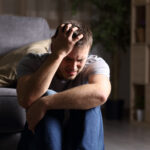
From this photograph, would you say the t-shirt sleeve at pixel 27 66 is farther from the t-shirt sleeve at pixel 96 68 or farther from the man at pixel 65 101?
the t-shirt sleeve at pixel 96 68

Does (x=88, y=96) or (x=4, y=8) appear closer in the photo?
(x=88, y=96)

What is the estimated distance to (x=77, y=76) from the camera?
5.85ft

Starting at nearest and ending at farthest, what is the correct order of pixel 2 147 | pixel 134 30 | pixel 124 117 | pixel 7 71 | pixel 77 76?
1. pixel 77 76
2. pixel 2 147
3. pixel 7 71
4. pixel 134 30
5. pixel 124 117

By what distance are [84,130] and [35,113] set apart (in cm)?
21

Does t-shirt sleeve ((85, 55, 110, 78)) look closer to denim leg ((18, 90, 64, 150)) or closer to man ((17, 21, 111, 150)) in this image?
man ((17, 21, 111, 150))

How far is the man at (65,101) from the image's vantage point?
1525mm

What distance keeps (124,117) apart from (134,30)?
0.95 meters

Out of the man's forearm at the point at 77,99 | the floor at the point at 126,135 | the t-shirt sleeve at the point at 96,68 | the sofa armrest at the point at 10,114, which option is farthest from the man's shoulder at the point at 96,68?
the floor at the point at 126,135

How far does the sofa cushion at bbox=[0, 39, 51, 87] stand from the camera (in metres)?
A: 2.25

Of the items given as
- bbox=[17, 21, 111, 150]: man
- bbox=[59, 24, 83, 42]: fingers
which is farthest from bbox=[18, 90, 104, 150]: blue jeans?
bbox=[59, 24, 83, 42]: fingers

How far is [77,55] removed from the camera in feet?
5.21

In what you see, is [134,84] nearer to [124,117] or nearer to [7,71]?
[124,117]

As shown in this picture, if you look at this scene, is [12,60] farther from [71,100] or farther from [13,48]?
[71,100]

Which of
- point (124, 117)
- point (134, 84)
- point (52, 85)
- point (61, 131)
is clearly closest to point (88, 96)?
point (61, 131)
